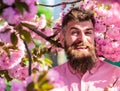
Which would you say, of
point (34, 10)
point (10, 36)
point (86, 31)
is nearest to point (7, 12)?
point (34, 10)

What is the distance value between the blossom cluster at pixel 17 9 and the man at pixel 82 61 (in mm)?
1250

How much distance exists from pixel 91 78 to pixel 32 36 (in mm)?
481

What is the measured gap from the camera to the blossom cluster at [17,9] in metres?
1.21

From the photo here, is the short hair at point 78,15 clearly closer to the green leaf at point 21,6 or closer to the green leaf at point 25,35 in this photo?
the green leaf at point 25,35

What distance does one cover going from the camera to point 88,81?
2568 millimetres

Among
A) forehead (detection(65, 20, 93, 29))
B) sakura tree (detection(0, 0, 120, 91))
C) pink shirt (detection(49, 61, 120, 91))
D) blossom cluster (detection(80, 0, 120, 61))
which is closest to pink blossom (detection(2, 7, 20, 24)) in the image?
sakura tree (detection(0, 0, 120, 91))

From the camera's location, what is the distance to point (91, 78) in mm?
2588

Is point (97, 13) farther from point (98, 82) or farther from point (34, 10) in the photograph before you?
point (34, 10)

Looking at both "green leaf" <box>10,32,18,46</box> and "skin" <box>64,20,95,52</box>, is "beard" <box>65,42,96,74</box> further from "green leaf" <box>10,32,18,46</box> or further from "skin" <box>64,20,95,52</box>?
"green leaf" <box>10,32,18,46</box>

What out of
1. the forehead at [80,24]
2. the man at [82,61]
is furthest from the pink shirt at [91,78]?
the forehead at [80,24]

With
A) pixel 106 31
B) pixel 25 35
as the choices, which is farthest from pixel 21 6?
pixel 106 31

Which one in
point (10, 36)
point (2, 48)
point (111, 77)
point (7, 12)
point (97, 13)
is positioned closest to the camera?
point (7, 12)

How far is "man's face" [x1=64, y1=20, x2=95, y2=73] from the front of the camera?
2562mm

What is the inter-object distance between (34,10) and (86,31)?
1.32 metres
